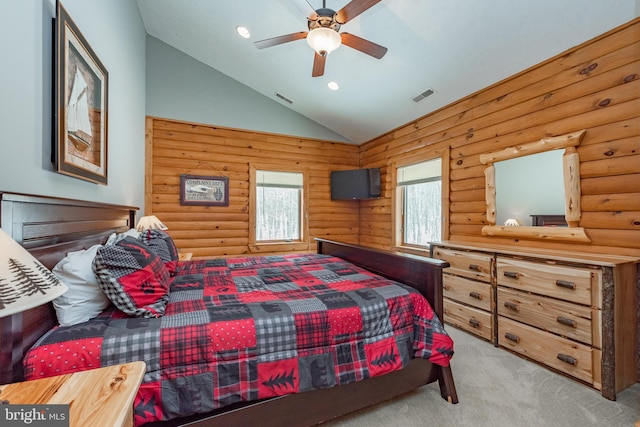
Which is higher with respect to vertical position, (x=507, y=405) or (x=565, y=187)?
(x=565, y=187)

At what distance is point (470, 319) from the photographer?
2.80 m

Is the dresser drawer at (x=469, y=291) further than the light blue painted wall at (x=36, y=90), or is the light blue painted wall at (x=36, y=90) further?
the dresser drawer at (x=469, y=291)

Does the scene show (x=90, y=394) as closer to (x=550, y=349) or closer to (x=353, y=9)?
(x=353, y=9)

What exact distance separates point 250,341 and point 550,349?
7.66 feet

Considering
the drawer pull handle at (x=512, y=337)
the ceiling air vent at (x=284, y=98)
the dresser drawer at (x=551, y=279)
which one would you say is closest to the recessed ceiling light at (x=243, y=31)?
the ceiling air vent at (x=284, y=98)

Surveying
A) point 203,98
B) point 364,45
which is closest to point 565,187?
point 364,45

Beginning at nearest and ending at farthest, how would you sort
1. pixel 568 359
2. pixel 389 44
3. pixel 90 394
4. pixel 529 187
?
1. pixel 90 394
2. pixel 568 359
3. pixel 529 187
4. pixel 389 44

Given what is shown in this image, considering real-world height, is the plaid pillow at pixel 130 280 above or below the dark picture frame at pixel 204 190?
below

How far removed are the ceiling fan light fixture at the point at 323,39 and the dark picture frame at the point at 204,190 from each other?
2.82 metres

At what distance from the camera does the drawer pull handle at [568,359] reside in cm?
202

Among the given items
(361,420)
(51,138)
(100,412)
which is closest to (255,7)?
(51,138)

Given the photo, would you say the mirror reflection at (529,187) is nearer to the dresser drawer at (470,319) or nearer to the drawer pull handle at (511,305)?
the drawer pull handle at (511,305)

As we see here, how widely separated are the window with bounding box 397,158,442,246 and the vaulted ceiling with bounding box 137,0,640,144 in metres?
0.78

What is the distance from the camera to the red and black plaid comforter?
1164mm
